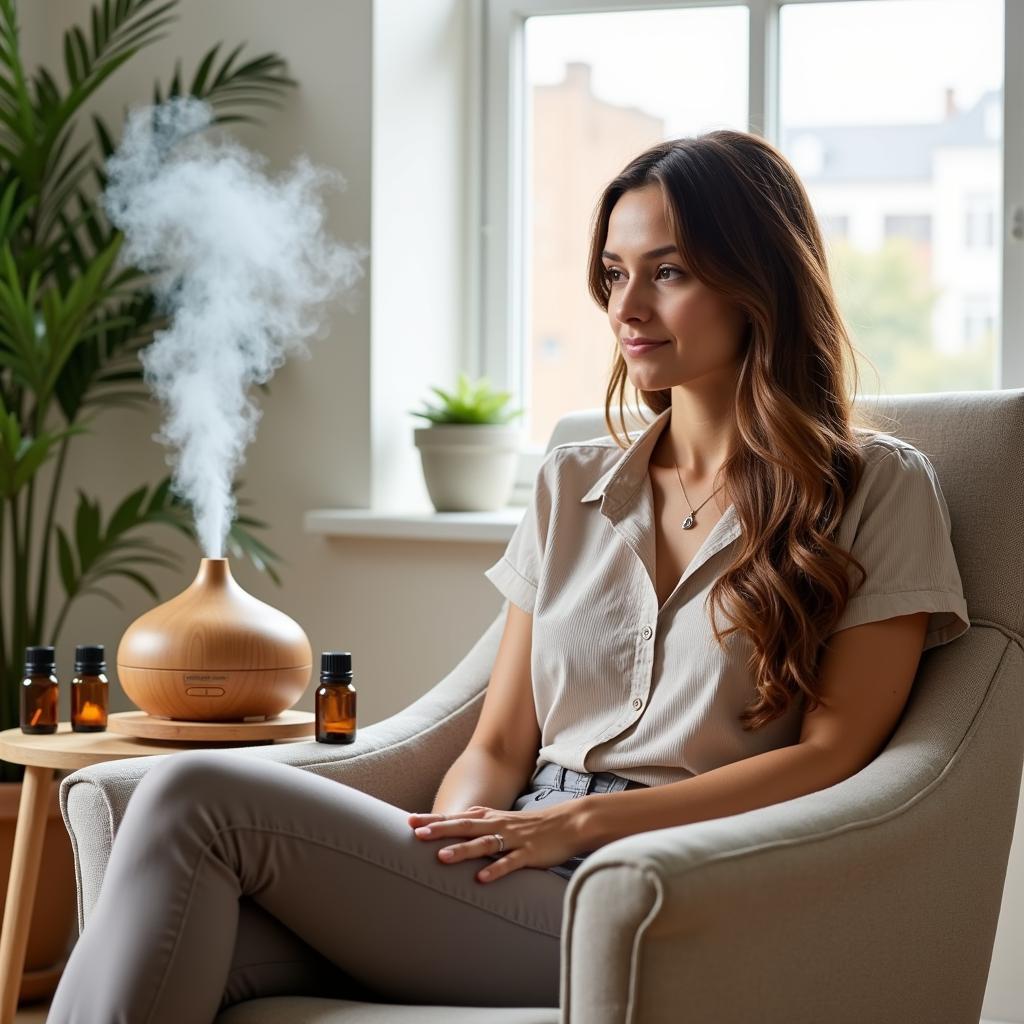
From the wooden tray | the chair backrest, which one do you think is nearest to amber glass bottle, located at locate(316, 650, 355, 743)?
the wooden tray

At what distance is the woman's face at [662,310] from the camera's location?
1657 mm

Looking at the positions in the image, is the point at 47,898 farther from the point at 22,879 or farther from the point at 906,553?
the point at 906,553

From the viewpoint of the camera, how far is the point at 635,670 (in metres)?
1.66

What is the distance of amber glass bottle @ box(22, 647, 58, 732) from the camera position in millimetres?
1997

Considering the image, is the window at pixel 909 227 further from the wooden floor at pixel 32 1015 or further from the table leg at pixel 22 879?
the wooden floor at pixel 32 1015

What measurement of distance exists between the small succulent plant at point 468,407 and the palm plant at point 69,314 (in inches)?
15.9

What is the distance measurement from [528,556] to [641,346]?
1.02 feet

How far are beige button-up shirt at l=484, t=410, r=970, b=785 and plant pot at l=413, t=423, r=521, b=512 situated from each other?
0.92 m

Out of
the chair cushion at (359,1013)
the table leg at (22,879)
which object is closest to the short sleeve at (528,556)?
the chair cushion at (359,1013)

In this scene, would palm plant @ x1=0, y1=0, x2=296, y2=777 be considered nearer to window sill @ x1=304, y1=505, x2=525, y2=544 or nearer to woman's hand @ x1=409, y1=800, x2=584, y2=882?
window sill @ x1=304, y1=505, x2=525, y2=544

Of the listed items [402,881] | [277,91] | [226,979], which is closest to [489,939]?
[402,881]

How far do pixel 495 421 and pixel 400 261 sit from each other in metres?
→ 0.37

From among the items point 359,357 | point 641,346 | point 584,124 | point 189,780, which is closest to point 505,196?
point 584,124

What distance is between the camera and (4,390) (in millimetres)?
2838
